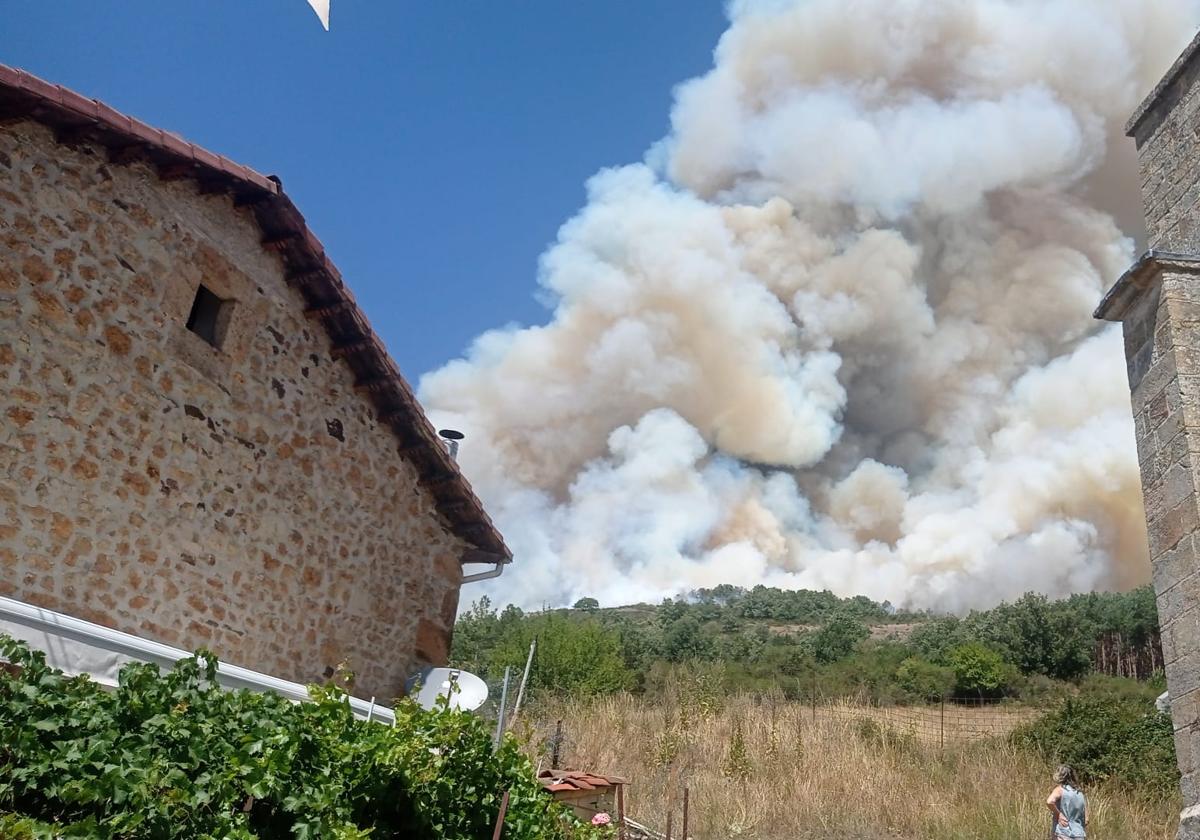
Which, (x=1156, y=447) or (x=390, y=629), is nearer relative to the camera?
(x=1156, y=447)

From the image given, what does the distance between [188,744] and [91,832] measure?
63cm

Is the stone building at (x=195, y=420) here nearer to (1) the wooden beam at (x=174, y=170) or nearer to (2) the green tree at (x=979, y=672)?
(1) the wooden beam at (x=174, y=170)

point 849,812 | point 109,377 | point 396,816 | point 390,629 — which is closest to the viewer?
point 396,816

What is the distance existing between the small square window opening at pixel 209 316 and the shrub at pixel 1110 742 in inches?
464

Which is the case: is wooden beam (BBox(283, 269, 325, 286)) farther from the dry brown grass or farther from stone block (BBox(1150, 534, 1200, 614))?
stone block (BBox(1150, 534, 1200, 614))

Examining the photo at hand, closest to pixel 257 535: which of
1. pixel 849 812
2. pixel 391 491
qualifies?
pixel 391 491

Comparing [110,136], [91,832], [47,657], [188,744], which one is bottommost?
[91,832]

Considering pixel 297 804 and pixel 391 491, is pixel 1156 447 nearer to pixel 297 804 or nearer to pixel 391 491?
pixel 297 804

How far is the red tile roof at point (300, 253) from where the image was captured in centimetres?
546

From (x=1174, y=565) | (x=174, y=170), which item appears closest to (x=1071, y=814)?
(x=1174, y=565)

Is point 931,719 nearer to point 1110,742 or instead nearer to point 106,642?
point 1110,742

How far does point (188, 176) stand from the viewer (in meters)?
6.58

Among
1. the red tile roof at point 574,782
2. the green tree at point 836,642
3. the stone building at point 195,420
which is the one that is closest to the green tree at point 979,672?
the green tree at point 836,642

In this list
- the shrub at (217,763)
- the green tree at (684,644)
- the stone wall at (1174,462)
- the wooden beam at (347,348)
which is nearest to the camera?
the stone wall at (1174,462)
